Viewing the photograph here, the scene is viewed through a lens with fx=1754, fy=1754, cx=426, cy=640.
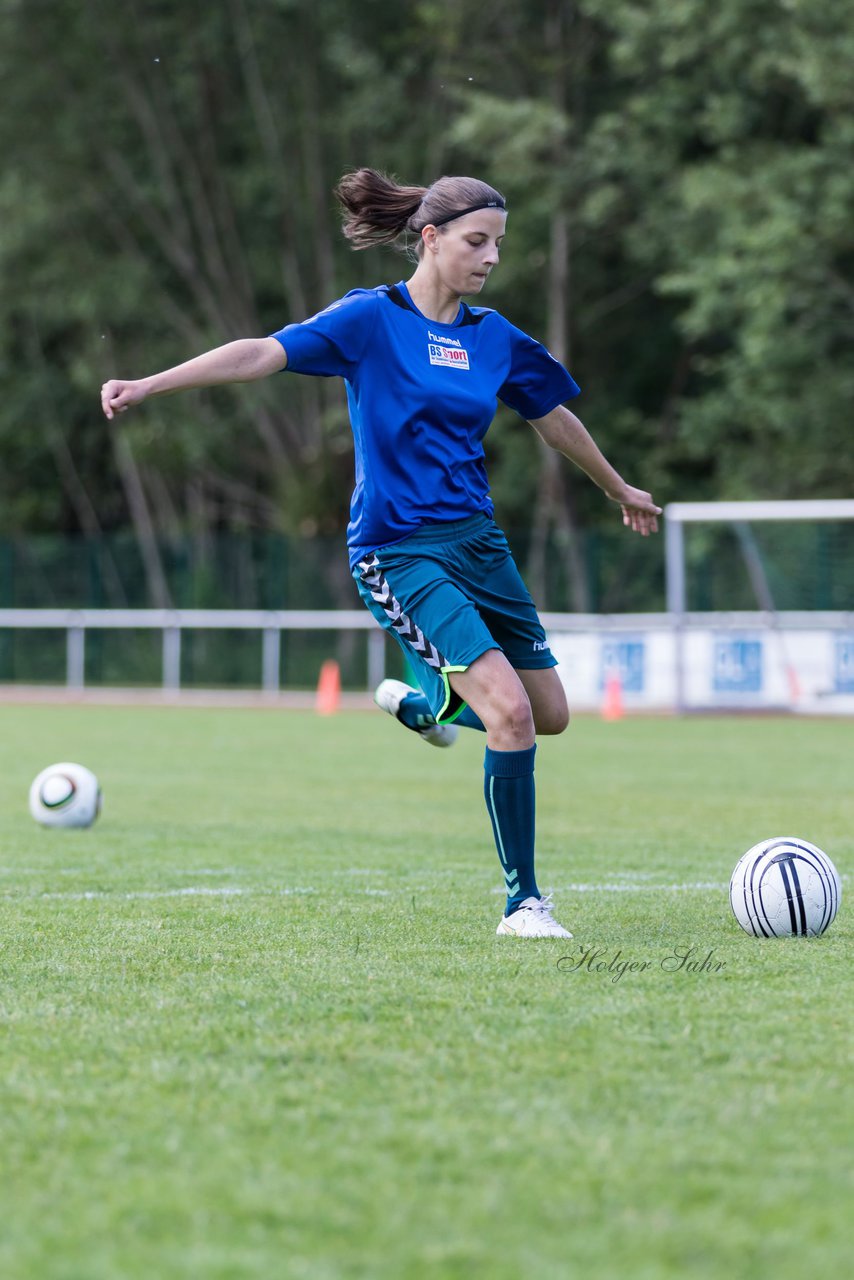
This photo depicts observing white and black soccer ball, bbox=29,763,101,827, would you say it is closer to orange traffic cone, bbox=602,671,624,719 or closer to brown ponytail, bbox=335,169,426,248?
brown ponytail, bbox=335,169,426,248

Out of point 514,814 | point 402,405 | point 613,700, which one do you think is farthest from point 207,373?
point 613,700

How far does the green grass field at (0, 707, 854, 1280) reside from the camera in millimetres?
2521

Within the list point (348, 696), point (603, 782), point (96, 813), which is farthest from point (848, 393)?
point (96, 813)

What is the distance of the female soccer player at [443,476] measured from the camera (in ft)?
17.5

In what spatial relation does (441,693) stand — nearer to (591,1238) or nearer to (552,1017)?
(552,1017)

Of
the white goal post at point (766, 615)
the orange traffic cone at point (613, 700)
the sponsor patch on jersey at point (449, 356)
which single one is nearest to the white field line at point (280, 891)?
the sponsor patch on jersey at point (449, 356)

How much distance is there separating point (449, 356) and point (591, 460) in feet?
2.73

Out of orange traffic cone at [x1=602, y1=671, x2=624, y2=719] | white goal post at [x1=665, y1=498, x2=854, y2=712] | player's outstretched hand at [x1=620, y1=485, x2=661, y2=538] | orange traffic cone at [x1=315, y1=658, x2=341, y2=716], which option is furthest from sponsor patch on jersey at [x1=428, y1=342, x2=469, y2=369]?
orange traffic cone at [x1=315, y1=658, x2=341, y2=716]

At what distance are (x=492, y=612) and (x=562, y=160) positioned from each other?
24344 mm

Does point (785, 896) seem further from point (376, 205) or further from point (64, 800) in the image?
point (64, 800)

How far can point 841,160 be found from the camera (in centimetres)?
2480

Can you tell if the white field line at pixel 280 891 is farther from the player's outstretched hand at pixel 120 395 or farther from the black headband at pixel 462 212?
the black headband at pixel 462 212

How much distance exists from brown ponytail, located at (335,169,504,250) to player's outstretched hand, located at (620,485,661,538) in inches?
46.9

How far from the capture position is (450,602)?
213 inches
